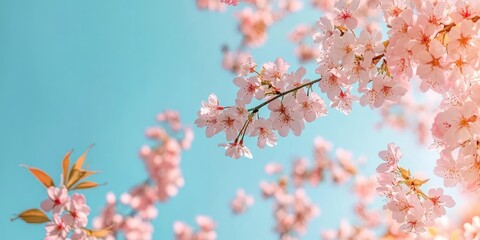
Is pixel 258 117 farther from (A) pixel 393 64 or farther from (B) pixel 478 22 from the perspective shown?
(B) pixel 478 22

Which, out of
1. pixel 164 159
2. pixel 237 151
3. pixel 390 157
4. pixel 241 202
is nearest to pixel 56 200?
pixel 237 151

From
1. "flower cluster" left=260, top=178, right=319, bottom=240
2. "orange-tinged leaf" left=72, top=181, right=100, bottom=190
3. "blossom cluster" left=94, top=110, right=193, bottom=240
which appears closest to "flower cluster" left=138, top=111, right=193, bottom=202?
"blossom cluster" left=94, top=110, right=193, bottom=240

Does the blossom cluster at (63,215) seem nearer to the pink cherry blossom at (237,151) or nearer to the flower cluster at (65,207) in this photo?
the flower cluster at (65,207)

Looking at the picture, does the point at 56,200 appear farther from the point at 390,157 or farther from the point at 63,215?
the point at 390,157

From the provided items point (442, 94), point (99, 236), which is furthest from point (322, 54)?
point (99, 236)

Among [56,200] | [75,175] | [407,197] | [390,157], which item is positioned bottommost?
[407,197]
